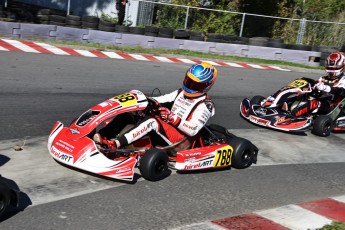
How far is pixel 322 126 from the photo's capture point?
26.6 ft

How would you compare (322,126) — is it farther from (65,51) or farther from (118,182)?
(65,51)

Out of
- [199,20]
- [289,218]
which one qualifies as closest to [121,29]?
[199,20]

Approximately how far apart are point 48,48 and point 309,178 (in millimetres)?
7855

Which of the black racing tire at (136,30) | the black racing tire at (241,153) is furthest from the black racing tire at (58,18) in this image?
the black racing tire at (241,153)

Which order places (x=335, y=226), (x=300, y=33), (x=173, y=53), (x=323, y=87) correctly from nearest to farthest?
1. (x=335, y=226)
2. (x=323, y=87)
3. (x=173, y=53)
4. (x=300, y=33)

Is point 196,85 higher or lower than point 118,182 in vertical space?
higher

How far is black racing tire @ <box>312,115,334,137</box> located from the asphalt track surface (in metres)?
0.13

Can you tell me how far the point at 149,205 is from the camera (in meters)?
4.72

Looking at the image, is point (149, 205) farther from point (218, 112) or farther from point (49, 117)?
point (218, 112)

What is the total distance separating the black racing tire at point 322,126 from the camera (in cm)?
812

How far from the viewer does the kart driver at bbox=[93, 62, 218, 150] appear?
5449mm

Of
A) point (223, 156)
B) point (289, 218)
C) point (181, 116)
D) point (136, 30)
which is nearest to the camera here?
point (289, 218)

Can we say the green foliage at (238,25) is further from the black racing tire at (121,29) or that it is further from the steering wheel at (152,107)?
the steering wheel at (152,107)

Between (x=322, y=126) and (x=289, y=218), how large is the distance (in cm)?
361
